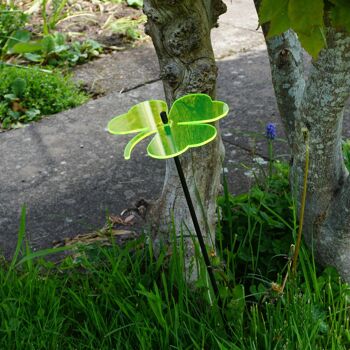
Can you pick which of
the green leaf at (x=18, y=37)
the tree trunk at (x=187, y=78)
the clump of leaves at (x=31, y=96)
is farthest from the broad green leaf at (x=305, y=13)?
the green leaf at (x=18, y=37)

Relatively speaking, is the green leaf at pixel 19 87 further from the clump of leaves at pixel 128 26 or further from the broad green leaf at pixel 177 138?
the broad green leaf at pixel 177 138

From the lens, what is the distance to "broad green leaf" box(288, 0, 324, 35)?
5.38ft

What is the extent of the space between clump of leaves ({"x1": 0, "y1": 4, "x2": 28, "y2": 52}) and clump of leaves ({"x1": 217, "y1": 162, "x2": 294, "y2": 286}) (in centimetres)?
274

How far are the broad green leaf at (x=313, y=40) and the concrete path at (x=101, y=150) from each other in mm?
1232

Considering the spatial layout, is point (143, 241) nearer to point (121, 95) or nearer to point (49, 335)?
point (49, 335)

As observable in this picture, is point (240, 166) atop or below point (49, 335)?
below

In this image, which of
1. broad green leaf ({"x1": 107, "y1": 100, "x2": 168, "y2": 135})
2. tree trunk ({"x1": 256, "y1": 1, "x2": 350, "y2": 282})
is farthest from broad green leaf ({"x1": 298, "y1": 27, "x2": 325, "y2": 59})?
tree trunk ({"x1": 256, "y1": 1, "x2": 350, "y2": 282})

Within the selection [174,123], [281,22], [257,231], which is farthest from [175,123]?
[257,231]

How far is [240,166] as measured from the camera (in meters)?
3.57

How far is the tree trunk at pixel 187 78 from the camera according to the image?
2.33 m

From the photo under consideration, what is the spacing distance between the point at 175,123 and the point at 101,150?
1.98 metres

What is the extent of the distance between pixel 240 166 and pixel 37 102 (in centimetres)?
144

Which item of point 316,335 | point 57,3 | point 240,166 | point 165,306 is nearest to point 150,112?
point 165,306

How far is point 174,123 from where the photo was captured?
195cm
